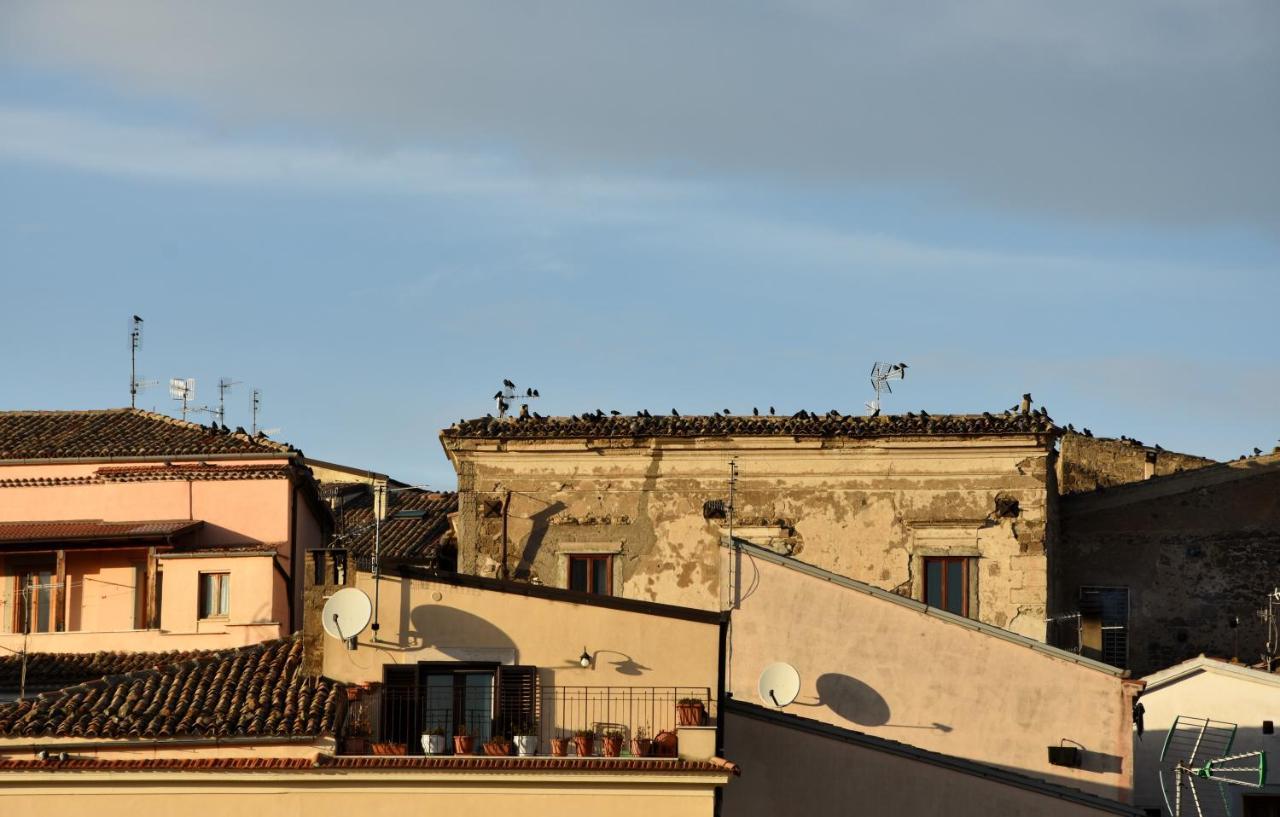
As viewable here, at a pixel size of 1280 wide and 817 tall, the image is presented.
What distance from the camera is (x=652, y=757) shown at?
31562 millimetres

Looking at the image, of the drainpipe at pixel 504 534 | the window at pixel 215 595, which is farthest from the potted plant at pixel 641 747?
the window at pixel 215 595

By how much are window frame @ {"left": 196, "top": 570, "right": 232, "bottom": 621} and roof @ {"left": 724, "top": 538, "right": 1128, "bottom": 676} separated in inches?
435

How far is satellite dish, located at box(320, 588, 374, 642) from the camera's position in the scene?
3259cm

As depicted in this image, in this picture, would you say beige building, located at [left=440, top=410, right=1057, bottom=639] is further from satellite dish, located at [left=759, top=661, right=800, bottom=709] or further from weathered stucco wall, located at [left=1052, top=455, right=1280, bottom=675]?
satellite dish, located at [left=759, top=661, right=800, bottom=709]

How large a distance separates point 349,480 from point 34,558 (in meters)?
Answer: 18.6

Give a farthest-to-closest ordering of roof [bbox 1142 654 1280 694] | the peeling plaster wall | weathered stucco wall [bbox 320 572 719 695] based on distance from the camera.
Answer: the peeling plaster wall
roof [bbox 1142 654 1280 694]
weathered stucco wall [bbox 320 572 719 695]

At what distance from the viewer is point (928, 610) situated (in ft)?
128

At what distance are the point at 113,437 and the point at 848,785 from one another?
792 inches

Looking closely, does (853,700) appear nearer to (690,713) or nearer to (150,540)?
(690,713)

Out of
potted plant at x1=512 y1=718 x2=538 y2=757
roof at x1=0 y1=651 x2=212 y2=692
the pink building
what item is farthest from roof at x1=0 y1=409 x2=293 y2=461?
potted plant at x1=512 y1=718 x2=538 y2=757

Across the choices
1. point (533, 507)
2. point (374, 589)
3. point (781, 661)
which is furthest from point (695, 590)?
point (374, 589)

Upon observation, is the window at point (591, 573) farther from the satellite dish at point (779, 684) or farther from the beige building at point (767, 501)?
the satellite dish at point (779, 684)

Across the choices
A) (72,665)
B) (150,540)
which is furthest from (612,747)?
(150,540)

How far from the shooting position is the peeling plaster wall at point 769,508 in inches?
1802
